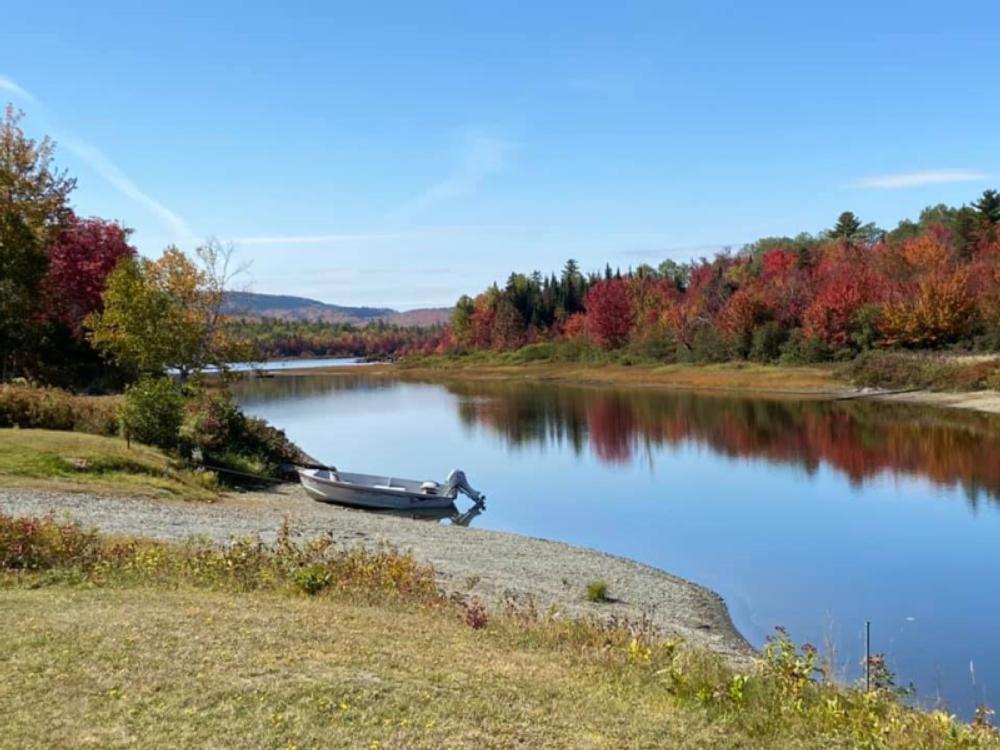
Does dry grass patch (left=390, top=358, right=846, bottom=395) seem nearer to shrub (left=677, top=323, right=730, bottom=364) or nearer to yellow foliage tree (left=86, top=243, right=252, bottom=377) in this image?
shrub (left=677, top=323, right=730, bottom=364)

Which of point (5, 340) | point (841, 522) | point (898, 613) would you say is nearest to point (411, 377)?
point (5, 340)

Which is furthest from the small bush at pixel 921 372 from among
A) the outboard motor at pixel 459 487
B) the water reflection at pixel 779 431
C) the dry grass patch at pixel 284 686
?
the dry grass patch at pixel 284 686

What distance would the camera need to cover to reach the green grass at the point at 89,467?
1794 centimetres

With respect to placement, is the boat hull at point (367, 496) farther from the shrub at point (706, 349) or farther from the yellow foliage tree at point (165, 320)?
the shrub at point (706, 349)

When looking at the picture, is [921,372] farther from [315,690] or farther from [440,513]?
[315,690]

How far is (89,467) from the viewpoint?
19266 mm

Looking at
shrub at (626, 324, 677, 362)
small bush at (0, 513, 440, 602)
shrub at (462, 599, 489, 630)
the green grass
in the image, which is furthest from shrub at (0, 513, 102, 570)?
shrub at (626, 324, 677, 362)

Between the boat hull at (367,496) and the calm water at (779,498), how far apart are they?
167 centimetres

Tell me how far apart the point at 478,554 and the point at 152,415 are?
444 inches

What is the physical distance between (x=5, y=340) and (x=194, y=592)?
91.2ft

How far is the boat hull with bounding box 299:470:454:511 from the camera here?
24.6 meters

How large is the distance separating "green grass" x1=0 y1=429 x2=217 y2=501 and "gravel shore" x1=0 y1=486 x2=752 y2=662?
2.98ft

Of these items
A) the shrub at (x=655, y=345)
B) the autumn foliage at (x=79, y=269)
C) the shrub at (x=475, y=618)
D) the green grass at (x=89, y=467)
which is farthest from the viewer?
the shrub at (x=655, y=345)

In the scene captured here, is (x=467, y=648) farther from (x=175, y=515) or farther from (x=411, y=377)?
(x=411, y=377)
